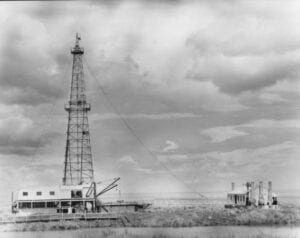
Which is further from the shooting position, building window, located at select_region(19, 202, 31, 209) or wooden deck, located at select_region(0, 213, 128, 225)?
building window, located at select_region(19, 202, 31, 209)

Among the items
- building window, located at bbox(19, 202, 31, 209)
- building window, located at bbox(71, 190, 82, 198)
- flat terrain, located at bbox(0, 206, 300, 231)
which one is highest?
building window, located at bbox(71, 190, 82, 198)

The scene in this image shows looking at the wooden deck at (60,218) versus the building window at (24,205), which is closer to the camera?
the wooden deck at (60,218)

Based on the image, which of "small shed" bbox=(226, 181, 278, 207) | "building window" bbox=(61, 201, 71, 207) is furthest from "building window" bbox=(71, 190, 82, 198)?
"small shed" bbox=(226, 181, 278, 207)

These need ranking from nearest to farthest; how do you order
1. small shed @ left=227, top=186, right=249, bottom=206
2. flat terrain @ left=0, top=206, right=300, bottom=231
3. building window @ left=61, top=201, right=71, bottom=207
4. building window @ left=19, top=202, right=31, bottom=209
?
flat terrain @ left=0, top=206, right=300, bottom=231
building window @ left=61, top=201, right=71, bottom=207
building window @ left=19, top=202, right=31, bottom=209
small shed @ left=227, top=186, right=249, bottom=206

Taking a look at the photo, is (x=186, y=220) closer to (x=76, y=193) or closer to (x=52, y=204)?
(x=76, y=193)

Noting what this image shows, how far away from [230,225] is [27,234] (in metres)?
21.9

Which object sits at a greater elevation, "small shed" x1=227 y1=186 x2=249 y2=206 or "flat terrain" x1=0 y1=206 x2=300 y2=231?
"small shed" x1=227 y1=186 x2=249 y2=206

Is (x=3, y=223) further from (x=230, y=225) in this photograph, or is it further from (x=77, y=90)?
(x=230, y=225)

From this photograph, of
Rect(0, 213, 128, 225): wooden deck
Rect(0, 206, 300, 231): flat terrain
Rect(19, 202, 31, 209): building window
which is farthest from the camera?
Rect(19, 202, 31, 209): building window

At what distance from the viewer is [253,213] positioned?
63.1 metres

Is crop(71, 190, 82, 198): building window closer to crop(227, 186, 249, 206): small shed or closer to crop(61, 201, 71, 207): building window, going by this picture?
crop(61, 201, 71, 207): building window

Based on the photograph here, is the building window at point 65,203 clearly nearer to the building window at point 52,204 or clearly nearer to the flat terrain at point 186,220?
the building window at point 52,204

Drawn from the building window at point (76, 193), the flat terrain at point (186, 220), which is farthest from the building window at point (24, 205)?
the flat terrain at point (186, 220)

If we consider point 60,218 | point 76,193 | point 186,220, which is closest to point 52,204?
point 76,193
